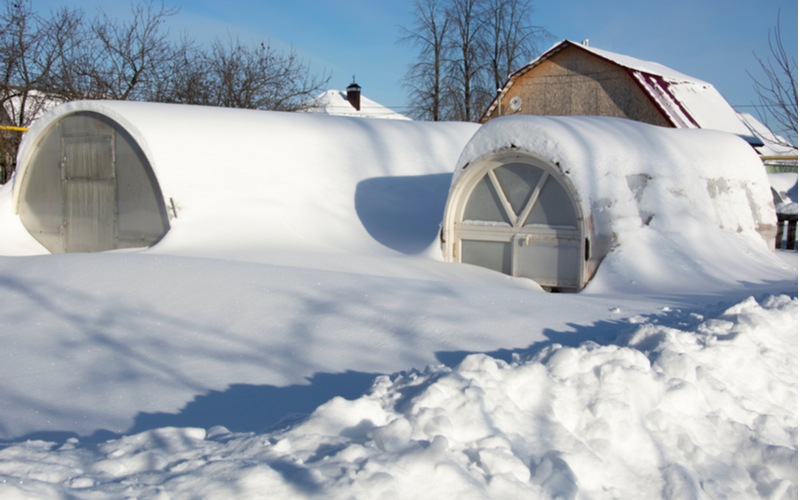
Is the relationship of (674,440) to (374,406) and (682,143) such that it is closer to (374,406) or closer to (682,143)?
(374,406)

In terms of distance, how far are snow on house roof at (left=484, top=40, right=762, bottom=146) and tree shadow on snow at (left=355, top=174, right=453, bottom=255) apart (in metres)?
10.4

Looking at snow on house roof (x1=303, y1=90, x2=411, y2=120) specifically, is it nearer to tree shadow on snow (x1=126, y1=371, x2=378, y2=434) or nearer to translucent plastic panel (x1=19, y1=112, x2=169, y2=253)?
translucent plastic panel (x1=19, y1=112, x2=169, y2=253)

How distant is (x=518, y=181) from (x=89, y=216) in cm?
695

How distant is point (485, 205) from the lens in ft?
24.1

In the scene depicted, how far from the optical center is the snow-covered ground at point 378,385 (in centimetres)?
185

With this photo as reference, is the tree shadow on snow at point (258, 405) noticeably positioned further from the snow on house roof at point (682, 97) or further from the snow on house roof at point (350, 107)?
the snow on house roof at point (350, 107)

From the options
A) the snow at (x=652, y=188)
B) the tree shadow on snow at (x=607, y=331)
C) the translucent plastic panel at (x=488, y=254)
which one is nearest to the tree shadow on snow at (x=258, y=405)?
the tree shadow on snow at (x=607, y=331)

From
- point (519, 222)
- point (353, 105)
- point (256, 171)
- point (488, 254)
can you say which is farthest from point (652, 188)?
point (353, 105)

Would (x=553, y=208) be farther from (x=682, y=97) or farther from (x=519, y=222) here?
(x=682, y=97)

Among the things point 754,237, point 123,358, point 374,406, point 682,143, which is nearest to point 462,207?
point 682,143

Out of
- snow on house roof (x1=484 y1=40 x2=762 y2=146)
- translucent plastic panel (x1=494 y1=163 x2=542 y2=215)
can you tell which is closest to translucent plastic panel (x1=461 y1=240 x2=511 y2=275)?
translucent plastic panel (x1=494 y1=163 x2=542 y2=215)

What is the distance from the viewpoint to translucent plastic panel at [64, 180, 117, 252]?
8.85 m

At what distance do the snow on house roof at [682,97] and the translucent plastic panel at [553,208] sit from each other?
11.9 metres

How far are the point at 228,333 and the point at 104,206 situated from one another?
644 centimetres
